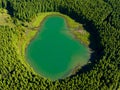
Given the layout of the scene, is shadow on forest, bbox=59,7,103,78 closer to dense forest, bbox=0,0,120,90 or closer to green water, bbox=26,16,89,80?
dense forest, bbox=0,0,120,90

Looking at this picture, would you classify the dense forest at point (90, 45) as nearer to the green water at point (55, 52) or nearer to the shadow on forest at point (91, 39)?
the shadow on forest at point (91, 39)

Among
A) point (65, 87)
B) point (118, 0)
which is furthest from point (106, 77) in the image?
point (118, 0)

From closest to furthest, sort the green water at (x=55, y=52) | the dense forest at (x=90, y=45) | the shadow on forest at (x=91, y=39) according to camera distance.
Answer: the dense forest at (x=90, y=45)
the shadow on forest at (x=91, y=39)
the green water at (x=55, y=52)

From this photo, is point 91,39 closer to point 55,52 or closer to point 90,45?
point 90,45

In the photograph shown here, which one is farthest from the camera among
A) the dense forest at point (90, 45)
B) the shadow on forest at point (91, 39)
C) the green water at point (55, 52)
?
the green water at point (55, 52)

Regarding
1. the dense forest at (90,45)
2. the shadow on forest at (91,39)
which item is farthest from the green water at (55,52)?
the dense forest at (90,45)

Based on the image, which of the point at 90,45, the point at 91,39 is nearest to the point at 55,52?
the point at 90,45

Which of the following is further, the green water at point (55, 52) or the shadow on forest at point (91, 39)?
the green water at point (55, 52)
